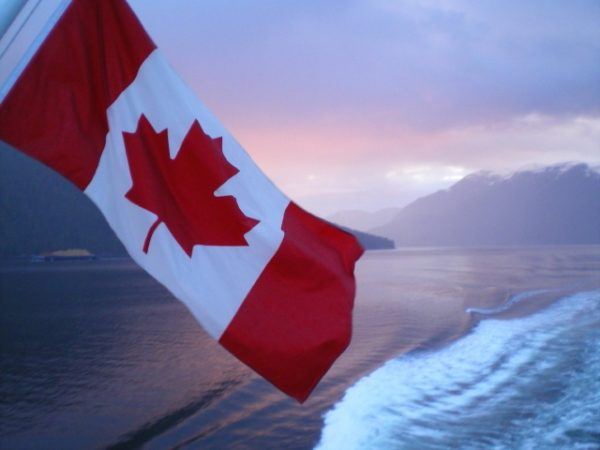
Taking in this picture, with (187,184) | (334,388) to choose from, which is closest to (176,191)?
(187,184)

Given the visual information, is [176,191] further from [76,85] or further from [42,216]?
[42,216]

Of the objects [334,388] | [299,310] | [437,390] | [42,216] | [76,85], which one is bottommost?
[437,390]

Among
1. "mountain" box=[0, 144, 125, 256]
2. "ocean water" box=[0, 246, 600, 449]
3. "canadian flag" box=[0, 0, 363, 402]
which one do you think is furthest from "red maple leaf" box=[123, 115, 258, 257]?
"mountain" box=[0, 144, 125, 256]

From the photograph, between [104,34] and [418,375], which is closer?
[104,34]

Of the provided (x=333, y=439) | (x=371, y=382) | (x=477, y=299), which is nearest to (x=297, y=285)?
(x=333, y=439)

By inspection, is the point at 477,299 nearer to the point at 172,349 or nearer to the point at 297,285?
the point at 172,349

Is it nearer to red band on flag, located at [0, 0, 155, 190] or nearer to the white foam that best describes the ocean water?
the white foam

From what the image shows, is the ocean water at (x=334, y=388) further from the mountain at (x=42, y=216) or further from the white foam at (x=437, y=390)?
the mountain at (x=42, y=216)
